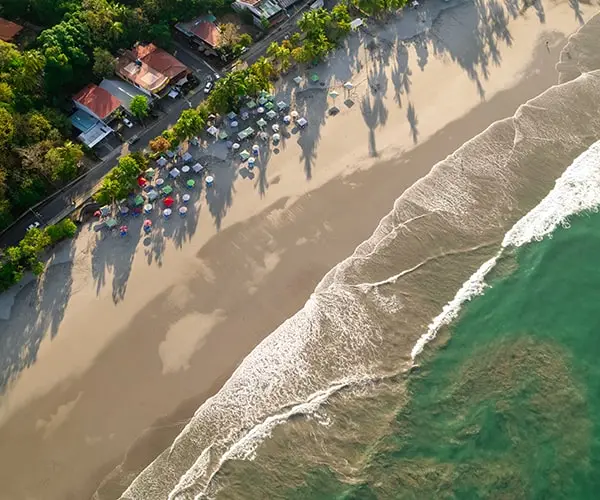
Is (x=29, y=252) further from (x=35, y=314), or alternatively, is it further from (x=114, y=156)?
(x=114, y=156)

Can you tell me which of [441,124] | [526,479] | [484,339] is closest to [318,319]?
[484,339]

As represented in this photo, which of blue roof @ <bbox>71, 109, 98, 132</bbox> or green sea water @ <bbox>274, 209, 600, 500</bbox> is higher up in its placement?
blue roof @ <bbox>71, 109, 98, 132</bbox>

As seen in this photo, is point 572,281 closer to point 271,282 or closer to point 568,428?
point 568,428

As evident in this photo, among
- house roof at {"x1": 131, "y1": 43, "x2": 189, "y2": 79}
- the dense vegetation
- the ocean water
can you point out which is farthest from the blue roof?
the ocean water

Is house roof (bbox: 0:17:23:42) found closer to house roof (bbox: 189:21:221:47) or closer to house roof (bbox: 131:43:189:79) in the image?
house roof (bbox: 131:43:189:79)

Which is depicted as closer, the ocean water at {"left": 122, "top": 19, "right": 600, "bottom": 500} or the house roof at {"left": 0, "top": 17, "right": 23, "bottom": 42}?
the ocean water at {"left": 122, "top": 19, "right": 600, "bottom": 500}

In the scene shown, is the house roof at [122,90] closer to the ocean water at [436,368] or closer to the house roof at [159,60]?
the house roof at [159,60]
